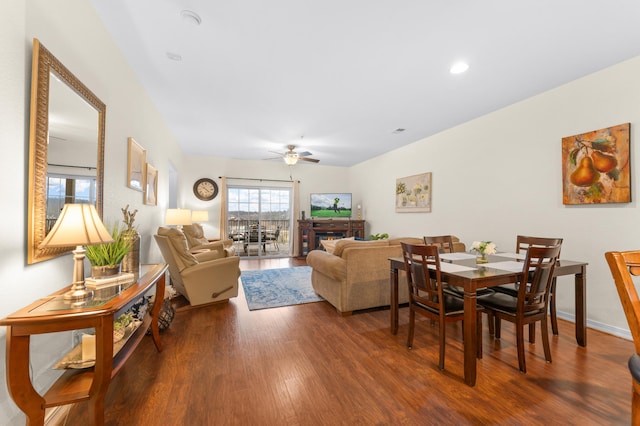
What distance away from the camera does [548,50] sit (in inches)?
98.3

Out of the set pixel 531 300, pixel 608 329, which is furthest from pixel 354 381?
pixel 608 329

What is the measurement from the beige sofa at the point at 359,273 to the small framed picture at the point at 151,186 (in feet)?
7.95

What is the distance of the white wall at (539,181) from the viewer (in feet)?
8.89

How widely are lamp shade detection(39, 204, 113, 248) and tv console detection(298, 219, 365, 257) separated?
6.14 meters

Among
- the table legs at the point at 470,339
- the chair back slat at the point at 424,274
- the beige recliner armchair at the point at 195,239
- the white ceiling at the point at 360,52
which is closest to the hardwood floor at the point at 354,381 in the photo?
the table legs at the point at 470,339

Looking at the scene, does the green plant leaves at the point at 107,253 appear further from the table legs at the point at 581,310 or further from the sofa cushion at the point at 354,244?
the table legs at the point at 581,310

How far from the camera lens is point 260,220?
297 inches

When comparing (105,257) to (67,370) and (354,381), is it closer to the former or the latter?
(67,370)

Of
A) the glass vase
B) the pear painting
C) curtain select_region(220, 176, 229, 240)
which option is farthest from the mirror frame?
curtain select_region(220, 176, 229, 240)

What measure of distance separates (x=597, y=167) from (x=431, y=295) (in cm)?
241

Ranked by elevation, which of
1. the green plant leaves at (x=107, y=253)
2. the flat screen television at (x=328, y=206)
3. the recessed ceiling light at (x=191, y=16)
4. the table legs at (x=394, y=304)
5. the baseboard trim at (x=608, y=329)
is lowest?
the baseboard trim at (x=608, y=329)

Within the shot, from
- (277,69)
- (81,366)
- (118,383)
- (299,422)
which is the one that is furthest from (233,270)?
(277,69)

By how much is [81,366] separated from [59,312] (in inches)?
20.5

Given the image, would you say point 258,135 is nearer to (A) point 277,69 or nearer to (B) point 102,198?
(A) point 277,69
